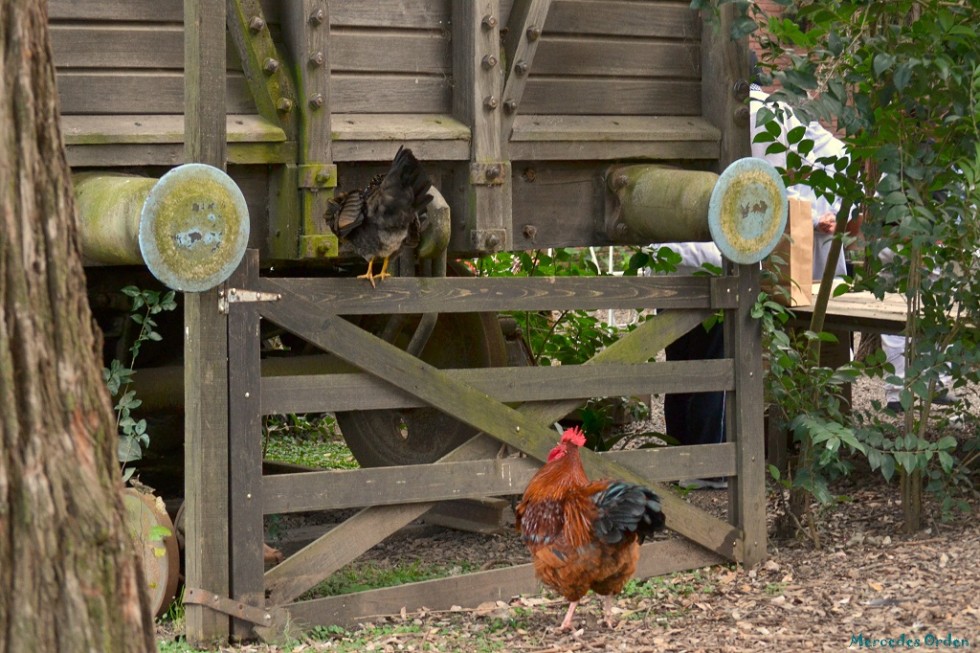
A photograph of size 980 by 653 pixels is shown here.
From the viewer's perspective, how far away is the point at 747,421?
670 cm

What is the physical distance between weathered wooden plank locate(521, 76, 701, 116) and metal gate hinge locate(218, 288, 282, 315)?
1.76 metres

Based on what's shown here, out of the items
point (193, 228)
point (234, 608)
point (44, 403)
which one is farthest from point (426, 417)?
point (44, 403)

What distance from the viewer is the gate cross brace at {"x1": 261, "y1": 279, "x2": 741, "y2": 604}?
561 centimetres

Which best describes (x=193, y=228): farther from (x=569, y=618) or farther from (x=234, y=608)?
(x=569, y=618)

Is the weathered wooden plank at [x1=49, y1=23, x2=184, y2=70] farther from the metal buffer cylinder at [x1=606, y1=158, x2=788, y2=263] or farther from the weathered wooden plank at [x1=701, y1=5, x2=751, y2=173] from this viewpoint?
the weathered wooden plank at [x1=701, y1=5, x2=751, y2=173]

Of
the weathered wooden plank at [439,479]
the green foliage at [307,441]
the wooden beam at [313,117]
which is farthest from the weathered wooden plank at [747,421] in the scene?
the green foliage at [307,441]

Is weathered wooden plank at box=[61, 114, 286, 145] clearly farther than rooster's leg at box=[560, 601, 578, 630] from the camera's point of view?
No

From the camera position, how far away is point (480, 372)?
605 centimetres

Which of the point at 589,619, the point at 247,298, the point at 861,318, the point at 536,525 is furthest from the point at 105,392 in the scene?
the point at 861,318

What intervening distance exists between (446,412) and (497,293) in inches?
23.8

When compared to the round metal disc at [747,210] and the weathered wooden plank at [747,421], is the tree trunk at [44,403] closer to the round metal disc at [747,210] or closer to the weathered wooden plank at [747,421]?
the round metal disc at [747,210]

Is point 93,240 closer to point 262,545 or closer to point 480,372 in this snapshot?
point 262,545

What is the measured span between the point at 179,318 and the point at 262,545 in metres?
2.30

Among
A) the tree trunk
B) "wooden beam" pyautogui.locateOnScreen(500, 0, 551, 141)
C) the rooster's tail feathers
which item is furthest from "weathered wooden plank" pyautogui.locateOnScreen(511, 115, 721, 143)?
the tree trunk
